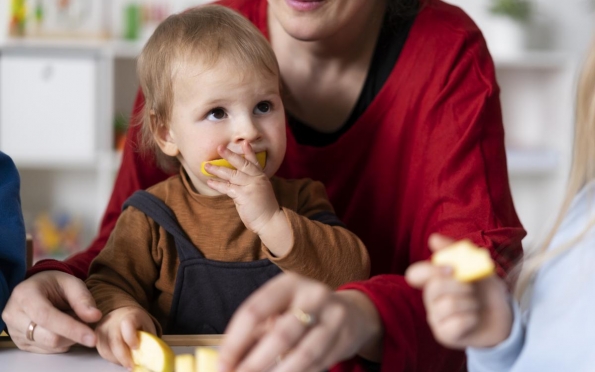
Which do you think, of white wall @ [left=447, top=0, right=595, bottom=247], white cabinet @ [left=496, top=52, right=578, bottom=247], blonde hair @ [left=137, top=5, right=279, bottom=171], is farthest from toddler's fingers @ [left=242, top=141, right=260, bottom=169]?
white wall @ [left=447, top=0, right=595, bottom=247]

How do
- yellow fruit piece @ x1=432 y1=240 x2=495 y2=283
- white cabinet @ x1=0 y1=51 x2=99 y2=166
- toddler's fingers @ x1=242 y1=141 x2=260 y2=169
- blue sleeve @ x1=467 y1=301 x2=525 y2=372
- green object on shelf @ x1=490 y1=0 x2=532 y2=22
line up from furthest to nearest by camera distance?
green object on shelf @ x1=490 y1=0 x2=532 y2=22
white cabinet @ x1=0 y1=51 x2=99 y2=166
toddler's fingers @ x1=242 y1=141 x2=260 y2=169
blue sleeve @ x1=467 y1=301 x2=525 y2=372
yellow fruit piece @ x1=432 y1=240 x2=495 y2=283

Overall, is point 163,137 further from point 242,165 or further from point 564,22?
point 564,22

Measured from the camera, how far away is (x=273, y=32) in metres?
1.50

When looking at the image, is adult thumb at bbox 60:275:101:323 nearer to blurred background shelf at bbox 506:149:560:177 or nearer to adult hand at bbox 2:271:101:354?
adult hand at bbox 2:271:101:354

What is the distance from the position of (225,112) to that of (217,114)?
0.01 meters

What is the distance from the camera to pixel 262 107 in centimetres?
119

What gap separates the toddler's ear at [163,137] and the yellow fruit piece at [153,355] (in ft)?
1.35

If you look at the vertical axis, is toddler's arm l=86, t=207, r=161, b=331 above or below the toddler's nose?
below

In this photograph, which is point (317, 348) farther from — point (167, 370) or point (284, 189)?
point (284, 189)

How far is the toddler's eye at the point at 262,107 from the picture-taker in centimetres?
118

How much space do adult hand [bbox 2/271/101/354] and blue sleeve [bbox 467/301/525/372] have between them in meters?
0.43

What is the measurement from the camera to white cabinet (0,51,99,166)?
369 centimetres

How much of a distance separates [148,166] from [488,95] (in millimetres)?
618

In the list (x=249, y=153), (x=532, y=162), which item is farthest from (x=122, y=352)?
(x=532, y=162)
